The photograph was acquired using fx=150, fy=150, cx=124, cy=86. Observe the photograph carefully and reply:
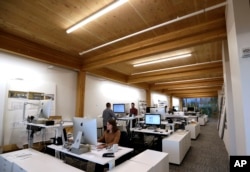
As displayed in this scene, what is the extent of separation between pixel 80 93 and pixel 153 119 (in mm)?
2842

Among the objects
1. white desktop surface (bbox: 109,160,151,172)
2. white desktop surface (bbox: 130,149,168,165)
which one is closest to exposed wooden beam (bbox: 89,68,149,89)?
white desktop surface (bbox: 130,149,168,165)

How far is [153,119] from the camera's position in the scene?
4.63 meters

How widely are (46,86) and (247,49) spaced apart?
492 cm

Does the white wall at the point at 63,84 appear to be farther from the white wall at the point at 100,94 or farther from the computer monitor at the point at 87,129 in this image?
the computer monitor at the point at 87,129

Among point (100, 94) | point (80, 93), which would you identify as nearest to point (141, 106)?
point (100, 94)

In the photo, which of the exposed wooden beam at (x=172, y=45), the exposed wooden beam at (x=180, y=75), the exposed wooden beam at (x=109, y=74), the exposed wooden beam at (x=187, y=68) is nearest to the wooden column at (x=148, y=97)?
the exposed wooden beam at (x=180, y=75)

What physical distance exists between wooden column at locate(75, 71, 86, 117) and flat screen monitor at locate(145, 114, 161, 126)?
246 centimetres

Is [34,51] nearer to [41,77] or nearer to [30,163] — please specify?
[41,77]

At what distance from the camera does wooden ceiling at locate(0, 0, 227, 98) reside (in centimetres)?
271

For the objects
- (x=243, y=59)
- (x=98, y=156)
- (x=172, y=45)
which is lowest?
(x=98, y=156)

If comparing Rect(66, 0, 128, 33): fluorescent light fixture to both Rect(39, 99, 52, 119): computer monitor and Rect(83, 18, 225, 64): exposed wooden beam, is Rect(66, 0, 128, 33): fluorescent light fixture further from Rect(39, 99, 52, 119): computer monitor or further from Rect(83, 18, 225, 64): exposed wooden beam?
Rect(39, 99, 52, 119): computer monitor

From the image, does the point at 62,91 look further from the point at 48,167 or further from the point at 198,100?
the point at 198,100

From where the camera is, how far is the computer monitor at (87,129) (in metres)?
2.25

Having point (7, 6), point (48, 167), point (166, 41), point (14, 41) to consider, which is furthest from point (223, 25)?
point (14, 41)
